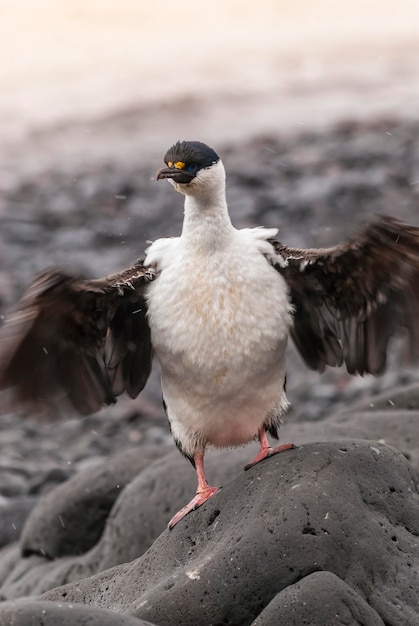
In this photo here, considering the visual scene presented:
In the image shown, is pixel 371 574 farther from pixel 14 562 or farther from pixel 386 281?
→ pixel 14 562

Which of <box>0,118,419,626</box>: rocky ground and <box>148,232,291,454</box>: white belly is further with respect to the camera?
<box>148,232,291,454</box>: white belly

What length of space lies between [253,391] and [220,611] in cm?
151

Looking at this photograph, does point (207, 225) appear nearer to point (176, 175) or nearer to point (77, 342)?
point (176, 175)

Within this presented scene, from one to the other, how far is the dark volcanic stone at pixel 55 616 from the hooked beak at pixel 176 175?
2.69 meters

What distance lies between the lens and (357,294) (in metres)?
7.33

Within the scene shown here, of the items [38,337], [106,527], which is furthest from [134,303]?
[106,527]

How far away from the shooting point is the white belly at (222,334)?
7.01 meters

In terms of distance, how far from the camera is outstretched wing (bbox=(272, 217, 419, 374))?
22.5 ft

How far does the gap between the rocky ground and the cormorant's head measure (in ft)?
2.80

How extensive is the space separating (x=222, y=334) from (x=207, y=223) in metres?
0.70

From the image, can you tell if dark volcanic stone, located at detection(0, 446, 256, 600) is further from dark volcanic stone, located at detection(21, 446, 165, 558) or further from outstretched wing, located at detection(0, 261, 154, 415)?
outstretched wing, located at detection(0, 261, 154, 415)

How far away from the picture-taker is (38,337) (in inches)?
290

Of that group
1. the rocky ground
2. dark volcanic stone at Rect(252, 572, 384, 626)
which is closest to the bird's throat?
the rocky ground

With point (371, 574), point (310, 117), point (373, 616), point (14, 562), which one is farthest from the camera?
point (310, 117)
